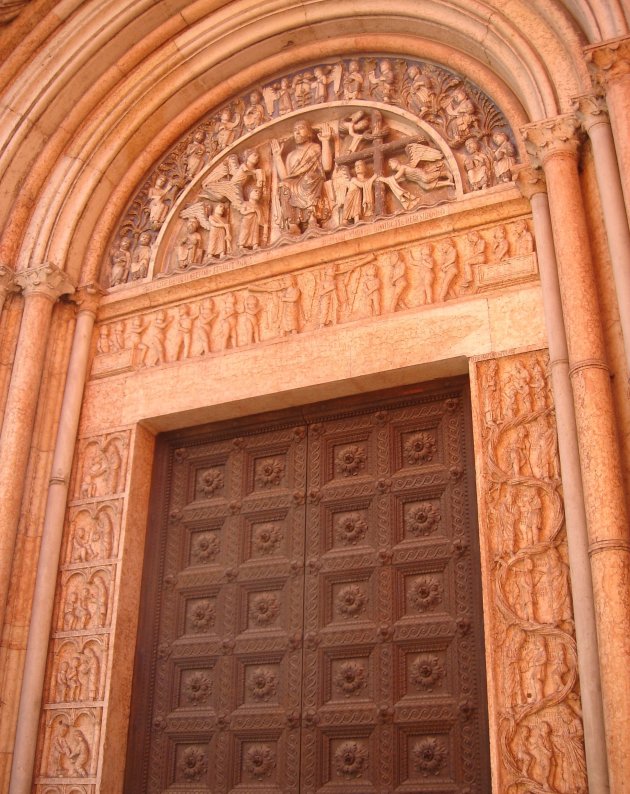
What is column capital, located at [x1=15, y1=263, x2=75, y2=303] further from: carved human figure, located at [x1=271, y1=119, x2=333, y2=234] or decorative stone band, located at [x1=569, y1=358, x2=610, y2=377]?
decorative stone band, located at [x1=569, y1=358, x2=610, y2=377]

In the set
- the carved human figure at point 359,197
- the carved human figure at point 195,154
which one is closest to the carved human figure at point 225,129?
the carved human figure at point 195,154

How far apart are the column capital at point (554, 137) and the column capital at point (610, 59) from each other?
0.33 meters

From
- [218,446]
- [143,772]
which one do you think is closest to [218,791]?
[143,772]

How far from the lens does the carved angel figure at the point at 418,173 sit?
6.27 meters

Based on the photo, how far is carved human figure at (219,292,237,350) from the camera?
6336mm

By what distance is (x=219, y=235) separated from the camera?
271 inches

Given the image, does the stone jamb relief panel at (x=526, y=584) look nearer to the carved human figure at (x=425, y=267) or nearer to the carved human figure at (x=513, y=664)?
the carved human figure at (x=513, y=664)

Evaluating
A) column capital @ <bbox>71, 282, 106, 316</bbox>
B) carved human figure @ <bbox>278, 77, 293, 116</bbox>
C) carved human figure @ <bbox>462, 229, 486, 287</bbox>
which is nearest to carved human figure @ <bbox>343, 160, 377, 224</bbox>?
carved human figure @ <bbox>462, 229, 486, 287</bbox>

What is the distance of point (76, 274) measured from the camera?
279 inches

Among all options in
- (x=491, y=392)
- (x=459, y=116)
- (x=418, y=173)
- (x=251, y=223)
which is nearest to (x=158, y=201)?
(x=251, y=223)

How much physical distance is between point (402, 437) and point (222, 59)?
3409 millimetres

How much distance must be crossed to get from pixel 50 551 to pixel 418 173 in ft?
11.3

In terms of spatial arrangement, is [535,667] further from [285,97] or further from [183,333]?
[285,97]

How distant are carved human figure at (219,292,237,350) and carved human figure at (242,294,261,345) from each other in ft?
0.28
